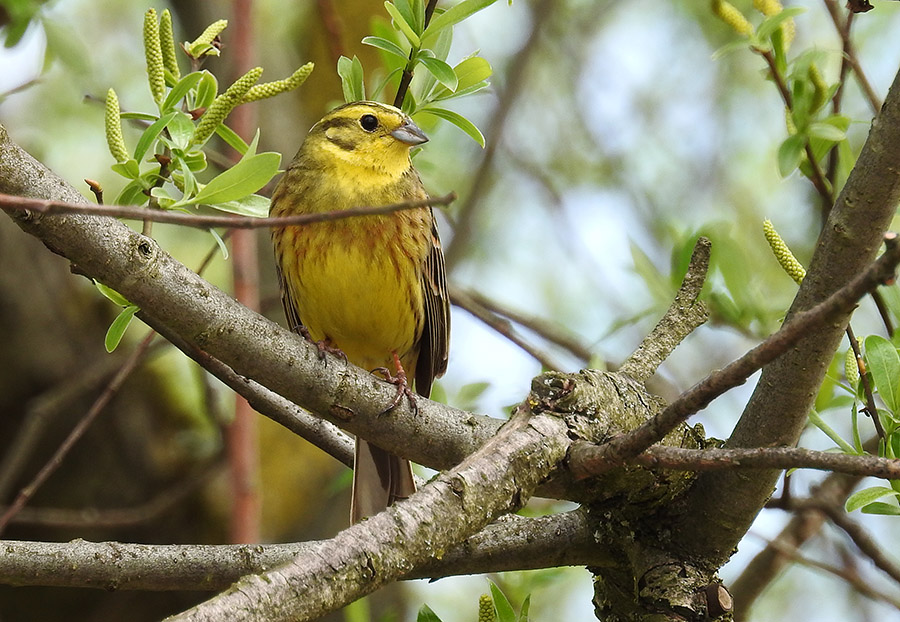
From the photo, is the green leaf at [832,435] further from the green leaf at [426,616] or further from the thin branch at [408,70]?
the thin branch at [408,70]

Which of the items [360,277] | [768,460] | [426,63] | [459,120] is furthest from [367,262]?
[768,460]

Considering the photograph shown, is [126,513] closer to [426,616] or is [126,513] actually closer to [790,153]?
[426,616]

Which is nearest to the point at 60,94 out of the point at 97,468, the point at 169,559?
the point at 97,468

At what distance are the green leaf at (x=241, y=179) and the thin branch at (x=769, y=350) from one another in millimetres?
887

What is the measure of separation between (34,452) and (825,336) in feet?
13.3

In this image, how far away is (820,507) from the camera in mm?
3070

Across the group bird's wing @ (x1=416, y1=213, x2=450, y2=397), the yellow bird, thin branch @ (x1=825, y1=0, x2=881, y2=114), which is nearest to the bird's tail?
the yellow bird

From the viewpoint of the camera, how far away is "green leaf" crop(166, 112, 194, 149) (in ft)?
7.06

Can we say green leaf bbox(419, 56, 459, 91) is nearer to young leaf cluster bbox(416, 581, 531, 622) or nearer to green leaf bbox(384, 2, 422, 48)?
green leaf bbox(384, 2, 422, 48)

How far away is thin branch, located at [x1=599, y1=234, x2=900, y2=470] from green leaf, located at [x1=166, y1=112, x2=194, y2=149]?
1.09 m

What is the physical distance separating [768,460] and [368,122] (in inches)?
97.0

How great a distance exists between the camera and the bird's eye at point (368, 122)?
3.73 meters

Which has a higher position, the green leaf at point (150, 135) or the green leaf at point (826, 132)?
the green leaf at point (826, 132)

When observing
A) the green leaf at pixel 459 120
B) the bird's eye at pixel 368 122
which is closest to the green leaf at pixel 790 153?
the green leaf at pixel 459 120
